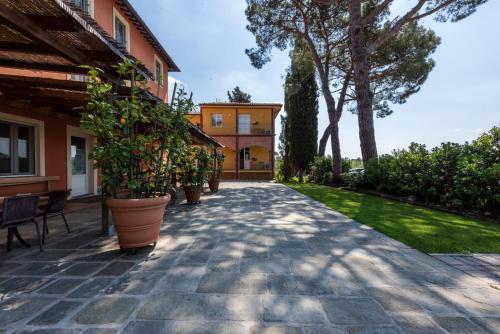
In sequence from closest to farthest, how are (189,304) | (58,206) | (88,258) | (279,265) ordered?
(189,304), (279,265), (88,258), (58,206)

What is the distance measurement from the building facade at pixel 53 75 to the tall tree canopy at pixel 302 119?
11.2 metres

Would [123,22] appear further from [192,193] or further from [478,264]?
[478,264]

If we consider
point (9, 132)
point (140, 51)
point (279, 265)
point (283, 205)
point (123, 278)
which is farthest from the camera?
point (140, 51)

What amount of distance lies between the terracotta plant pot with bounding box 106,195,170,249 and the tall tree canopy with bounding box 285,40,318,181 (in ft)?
54.7

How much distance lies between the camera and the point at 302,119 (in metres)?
19.7

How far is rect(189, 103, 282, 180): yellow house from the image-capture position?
68.5 feet

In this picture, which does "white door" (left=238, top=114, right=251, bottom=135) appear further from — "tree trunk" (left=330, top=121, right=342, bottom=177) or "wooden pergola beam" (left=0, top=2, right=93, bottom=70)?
"wooden pergola beam" (left=0, top=2, right=93, bottom=70)

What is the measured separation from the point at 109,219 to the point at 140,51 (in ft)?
27.1

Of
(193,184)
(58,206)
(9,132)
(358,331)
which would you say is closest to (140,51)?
(9,132)

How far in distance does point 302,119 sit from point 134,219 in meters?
18.0

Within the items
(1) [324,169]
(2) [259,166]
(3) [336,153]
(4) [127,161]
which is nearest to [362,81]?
(3) [336,153]

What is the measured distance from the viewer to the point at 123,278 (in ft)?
8.22

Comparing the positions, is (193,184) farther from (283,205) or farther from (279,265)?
(279,265)

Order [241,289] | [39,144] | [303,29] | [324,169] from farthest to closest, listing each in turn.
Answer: [324,169], [303,29], [39,144], [241,289]
